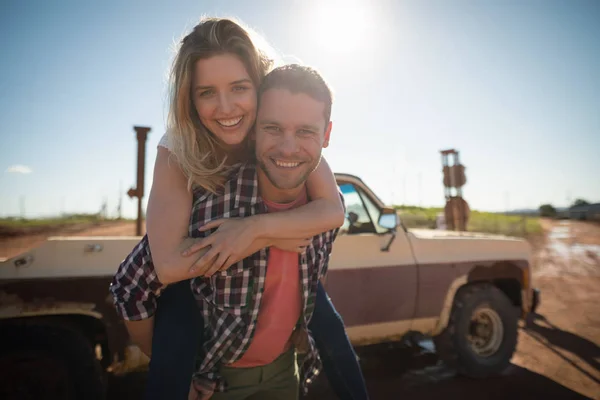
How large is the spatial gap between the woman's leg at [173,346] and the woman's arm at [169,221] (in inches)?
5.0

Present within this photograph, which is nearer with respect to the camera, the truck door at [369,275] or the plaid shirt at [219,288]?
the plaid shirt at [219,288]

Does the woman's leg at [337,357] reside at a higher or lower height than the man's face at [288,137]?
lower

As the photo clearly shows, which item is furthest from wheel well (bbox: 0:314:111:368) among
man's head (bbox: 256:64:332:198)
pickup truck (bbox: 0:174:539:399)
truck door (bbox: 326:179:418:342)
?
man's head (bbox: 256:64:332:198)

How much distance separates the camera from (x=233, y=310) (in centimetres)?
114

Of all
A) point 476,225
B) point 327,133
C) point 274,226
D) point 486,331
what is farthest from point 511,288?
point 476,225

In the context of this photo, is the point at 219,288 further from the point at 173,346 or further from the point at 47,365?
the point at 47,365

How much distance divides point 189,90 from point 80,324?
194 centimetres

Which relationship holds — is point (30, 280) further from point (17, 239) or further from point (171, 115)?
point (17, 239)

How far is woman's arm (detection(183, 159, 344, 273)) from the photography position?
105 cm

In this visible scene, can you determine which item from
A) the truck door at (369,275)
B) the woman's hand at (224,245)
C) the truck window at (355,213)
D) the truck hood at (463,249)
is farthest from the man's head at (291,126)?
the truck hood at (463,249)

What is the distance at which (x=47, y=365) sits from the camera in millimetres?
2234

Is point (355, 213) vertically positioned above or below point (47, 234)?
above

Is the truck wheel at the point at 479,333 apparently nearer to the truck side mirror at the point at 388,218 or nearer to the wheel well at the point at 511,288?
the wheel well at the point at 511,288

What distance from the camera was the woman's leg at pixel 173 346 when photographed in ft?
3.48
